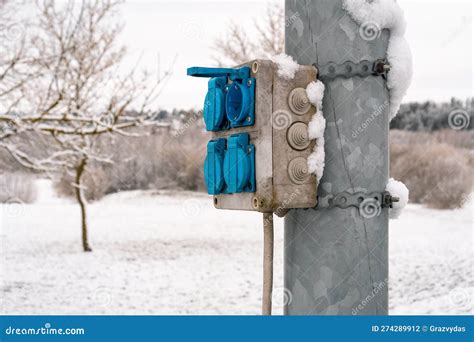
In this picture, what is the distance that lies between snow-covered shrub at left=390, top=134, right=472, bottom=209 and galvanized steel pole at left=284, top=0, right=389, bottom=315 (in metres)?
15.7

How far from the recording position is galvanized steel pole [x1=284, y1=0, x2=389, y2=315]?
2020mm

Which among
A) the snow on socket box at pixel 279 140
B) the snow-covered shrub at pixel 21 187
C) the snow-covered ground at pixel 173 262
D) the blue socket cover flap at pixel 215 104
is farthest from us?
the snow-covered shrub at pixel 21 187

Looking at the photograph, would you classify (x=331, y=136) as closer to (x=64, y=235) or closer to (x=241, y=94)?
(x=241, y=94)

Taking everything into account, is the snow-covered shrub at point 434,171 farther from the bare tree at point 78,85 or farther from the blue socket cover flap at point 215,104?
the blue socket cover flap at point 215,104

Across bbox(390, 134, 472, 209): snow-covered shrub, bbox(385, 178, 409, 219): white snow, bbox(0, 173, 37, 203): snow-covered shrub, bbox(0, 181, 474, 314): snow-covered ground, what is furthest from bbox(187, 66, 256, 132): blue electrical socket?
bbox(0, 173, 37, 203): snow-covered shrub

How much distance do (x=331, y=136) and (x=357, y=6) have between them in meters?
0.43

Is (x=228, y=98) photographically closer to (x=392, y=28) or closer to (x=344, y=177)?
(x=344, y=177)

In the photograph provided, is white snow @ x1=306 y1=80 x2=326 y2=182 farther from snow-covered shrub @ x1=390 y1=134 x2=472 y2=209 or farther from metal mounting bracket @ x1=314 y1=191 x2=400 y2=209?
snow-covered shrub @ x1=390 y1=134 x2=472 y2=209

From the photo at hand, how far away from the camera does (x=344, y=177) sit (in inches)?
79.5

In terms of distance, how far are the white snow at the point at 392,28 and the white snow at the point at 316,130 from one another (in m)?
0.26

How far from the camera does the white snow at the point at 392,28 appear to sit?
2027 millimetres

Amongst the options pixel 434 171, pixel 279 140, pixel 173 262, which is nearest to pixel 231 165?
pixel 279 140

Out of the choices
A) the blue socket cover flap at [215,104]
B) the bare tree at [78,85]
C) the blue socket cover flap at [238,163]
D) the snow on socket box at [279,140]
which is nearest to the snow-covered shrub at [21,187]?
the bare tree at [78,85]

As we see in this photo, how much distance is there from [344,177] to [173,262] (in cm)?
999
